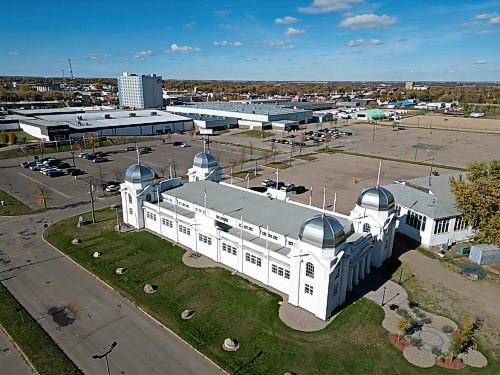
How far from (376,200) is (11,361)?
119 ft

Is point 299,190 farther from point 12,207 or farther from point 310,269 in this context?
point 12,207

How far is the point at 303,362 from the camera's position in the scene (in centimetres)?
2825

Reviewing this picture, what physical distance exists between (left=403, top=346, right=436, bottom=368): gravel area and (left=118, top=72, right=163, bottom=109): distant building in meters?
183

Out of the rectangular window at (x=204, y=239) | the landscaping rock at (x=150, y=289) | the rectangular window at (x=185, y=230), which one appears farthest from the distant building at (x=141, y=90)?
the landscaping rock at (x=150, y=289)

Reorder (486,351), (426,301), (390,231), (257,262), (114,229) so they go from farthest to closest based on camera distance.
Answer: (114,229) → (390,231) → (257,262) → (426,301) → (486,351)

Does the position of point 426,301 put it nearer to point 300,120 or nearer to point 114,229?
point 114,229

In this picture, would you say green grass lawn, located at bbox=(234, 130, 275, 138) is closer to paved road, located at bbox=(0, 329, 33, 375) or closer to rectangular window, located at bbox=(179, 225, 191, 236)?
rectangular window, located at bbox=(179, 225, 191, 236)

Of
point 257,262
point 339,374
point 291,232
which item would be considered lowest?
point 339,374

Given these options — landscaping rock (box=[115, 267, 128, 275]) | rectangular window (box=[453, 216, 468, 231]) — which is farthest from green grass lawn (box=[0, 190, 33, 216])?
rectangular window (box=[453, 216, 468, 231])

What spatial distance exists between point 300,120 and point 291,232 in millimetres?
128319

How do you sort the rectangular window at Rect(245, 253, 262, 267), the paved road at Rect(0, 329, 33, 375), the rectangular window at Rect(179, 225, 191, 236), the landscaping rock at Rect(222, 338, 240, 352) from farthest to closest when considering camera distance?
the rectangular window at Rect(179, 225, 191, 236), the rectangular window at Rect(245, 253, 262, 267), the landscaping rock at Rect(222, 338, 240, 352), the paved road at Rect(0, 329, 33, 375)

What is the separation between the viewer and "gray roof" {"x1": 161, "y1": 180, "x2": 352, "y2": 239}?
134 feet

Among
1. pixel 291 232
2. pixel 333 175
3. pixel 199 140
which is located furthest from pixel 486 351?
pixel 199 140

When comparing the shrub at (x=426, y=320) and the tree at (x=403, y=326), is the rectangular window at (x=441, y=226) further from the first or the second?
the tree at (x=403, y=326)
